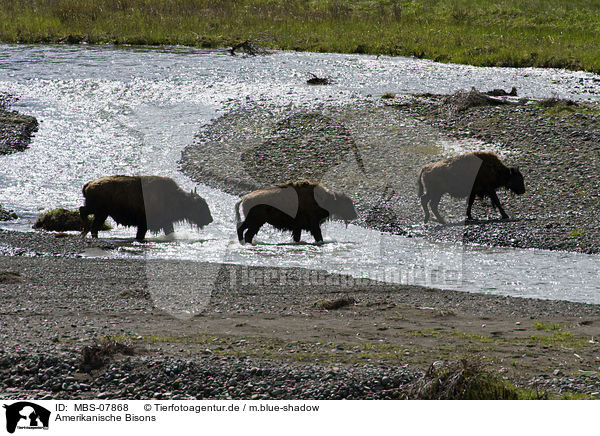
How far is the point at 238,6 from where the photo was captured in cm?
4538

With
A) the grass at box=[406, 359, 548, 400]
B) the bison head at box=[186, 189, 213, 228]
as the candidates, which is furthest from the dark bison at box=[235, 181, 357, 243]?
the grass at box=[406, 359, 548, 400]

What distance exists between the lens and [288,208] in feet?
50.0

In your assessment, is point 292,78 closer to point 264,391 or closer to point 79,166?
point 79,166

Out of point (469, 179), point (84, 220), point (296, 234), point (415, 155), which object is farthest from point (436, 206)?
point (84, 220)

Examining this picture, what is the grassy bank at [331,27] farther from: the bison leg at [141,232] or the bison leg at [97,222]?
the bison leg at [97,222]

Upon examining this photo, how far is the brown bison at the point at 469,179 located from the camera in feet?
54.4

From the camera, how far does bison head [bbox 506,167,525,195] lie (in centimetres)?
1695

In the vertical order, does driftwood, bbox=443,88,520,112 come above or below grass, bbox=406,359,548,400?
above

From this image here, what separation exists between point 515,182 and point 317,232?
4623 millimetres

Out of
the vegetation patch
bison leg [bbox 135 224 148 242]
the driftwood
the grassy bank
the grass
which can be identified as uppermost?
the grassy bank

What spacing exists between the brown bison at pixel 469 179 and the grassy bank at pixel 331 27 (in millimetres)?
17509

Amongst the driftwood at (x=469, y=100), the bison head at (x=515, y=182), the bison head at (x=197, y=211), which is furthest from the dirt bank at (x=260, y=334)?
the driftwood at (x=469, y=100)

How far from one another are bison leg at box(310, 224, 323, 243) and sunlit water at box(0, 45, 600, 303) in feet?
0.89

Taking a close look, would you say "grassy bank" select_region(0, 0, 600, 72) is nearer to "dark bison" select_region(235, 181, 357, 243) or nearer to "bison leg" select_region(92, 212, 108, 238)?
"dark bison" select_region(235, 181, 357, 243)
